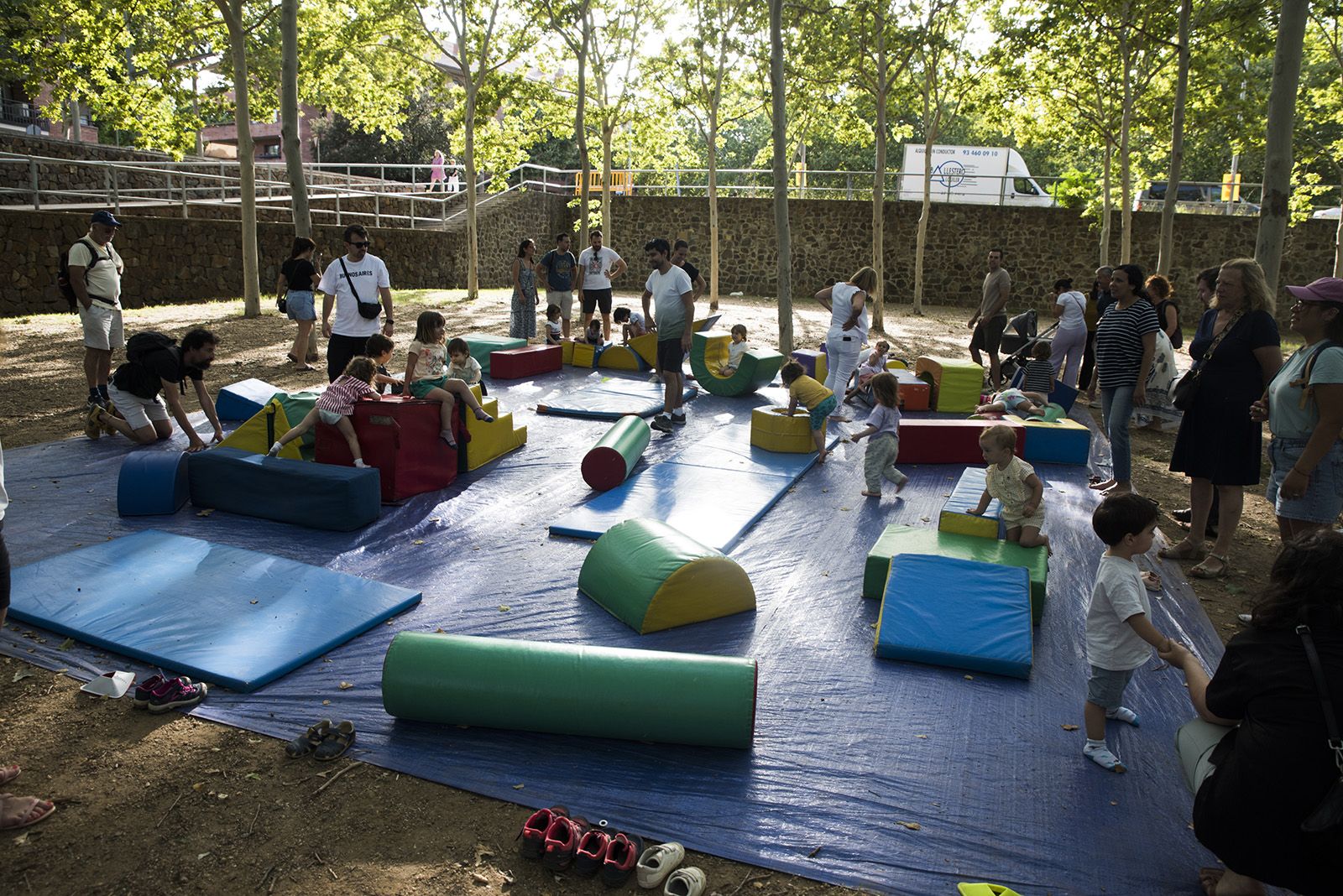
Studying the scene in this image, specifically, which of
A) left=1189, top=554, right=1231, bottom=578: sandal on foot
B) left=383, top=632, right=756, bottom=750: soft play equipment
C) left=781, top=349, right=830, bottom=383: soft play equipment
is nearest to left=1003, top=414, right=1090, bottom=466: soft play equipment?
left=1189, top=554, right=1231, bottom=578: sandal on foot

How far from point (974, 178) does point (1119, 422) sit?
21.9 meters

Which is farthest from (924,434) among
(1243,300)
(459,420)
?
(459,420)

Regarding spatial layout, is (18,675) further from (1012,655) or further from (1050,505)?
(1050,505)

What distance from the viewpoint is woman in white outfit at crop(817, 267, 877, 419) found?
33.3ft

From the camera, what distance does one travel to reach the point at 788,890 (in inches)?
132

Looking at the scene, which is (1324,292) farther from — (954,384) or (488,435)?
(488,435)

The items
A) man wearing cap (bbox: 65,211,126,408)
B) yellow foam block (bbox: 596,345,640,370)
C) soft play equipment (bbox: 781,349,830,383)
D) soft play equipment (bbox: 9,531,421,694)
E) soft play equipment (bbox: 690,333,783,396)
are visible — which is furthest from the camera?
yellow foam block (bbox: 596,345,640,370)

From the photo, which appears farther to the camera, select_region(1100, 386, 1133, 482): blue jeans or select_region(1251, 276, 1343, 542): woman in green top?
select_region(1100, 386, 1133, 482): blue jeans

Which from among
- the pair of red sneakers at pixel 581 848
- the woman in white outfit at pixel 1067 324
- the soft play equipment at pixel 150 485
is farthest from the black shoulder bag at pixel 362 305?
the woman in white outfit at pixel 1067 324

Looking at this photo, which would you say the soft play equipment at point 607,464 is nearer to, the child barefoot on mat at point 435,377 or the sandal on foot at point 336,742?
the child barefoot on mat at point 435,377

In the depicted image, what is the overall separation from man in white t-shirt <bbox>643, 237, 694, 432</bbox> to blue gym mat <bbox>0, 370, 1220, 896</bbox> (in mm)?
3173

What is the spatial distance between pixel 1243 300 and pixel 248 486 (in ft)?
22.9

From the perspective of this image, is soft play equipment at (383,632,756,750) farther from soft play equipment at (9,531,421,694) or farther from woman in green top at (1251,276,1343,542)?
woman in green top at (1251,276,1343,542)

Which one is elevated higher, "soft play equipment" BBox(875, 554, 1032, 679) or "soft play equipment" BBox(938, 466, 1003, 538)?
"soft play equipment" BBox(938, 466, 1003, 538)
